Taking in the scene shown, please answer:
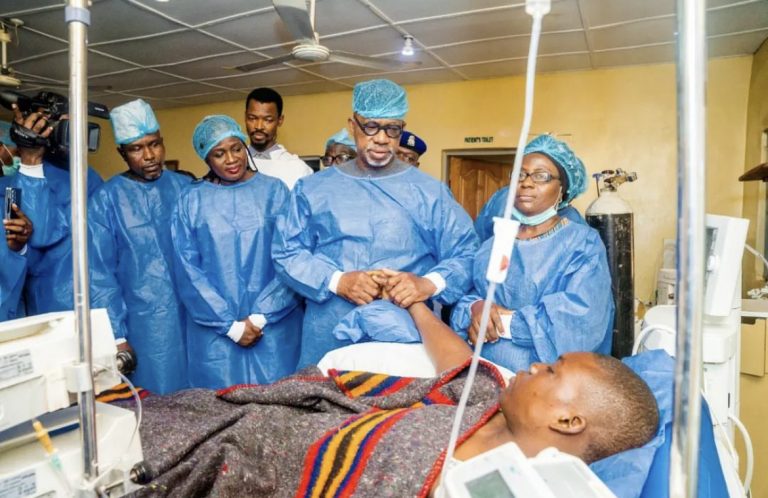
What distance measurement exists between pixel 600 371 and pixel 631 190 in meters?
3.83

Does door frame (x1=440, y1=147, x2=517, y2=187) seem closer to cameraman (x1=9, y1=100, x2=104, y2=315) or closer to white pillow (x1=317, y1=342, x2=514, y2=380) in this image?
cameraman (x1=9, y1=100, x2=104, y2=315)

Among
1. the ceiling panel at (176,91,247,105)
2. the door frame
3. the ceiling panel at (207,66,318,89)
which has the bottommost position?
the door frame

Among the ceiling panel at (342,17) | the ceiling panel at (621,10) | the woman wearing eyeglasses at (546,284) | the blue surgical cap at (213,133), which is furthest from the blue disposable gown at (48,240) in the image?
the ceiling panel at (621,10)

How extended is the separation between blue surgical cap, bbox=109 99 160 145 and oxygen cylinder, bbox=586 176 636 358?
7.80 ft

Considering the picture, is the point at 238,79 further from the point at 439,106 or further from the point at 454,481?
the point at 454,481

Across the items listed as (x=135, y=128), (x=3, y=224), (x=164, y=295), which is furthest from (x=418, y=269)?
(x=3, y=224)

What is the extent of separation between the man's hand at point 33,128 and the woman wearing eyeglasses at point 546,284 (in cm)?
191

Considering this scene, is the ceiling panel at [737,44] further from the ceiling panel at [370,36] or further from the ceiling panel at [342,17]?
the ceiling panel at [342,17]

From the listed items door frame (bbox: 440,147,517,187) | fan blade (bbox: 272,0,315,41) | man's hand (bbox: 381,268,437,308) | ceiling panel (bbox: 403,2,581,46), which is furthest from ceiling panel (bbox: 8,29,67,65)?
man's hand (bbox: 381,268,437,308)

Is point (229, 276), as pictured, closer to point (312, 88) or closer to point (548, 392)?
point (548, 392)

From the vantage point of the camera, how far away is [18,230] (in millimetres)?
2188

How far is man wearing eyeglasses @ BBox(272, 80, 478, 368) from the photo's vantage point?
71.7 inches

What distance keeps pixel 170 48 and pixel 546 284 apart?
355cm

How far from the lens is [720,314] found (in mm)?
1355
